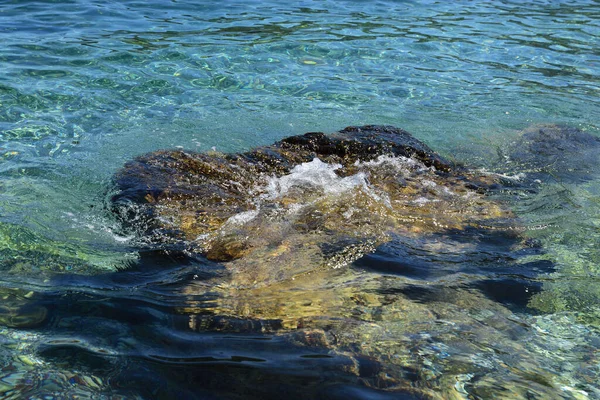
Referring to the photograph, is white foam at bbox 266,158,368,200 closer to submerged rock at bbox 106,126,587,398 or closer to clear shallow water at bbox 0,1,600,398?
submerged rock at bbox 106,126,587,398

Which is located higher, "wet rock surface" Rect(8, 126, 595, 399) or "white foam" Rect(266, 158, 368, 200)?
"white foam" Rect(266, 158, 368, 200)

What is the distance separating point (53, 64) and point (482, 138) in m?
6.05

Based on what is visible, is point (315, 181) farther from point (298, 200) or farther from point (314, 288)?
point (314, 288)

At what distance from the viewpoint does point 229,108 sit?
25.0 ft

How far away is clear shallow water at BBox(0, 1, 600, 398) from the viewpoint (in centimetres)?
334

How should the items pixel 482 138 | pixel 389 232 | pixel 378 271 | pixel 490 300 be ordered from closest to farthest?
pixel 490 300 → pixel 378 271 → pixel 389 232 → pixel 482 138

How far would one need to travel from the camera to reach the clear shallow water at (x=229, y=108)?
3.34 meters

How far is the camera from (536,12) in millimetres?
13258

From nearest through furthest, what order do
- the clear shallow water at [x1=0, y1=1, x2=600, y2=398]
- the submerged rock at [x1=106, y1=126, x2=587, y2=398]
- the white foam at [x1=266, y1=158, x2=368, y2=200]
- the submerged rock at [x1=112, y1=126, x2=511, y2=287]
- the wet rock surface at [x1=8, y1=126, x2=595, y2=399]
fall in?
1. the wet rock surface at [x1=8, y1=126, x2=595, y2=399]
2. the submerged rock at [x1=106, y1=126, x2=587, y2=398]
3. the clear shallow water at [x1=0, y1=1, x2=600, y2=398]
4. the submerged rock at [x1=112, y1=126, x2=511, y2=287]
5. the white foam at [x1=266, y1=158, x2=368, y2=200]

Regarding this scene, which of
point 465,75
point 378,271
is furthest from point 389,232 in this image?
point 465,75

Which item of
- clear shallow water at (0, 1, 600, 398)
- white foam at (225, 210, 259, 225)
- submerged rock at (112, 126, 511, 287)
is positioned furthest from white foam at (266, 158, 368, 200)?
clear shallow water at (0, 1, 600, 398)

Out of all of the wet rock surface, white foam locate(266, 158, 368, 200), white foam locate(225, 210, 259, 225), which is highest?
white foam locate(266, 158, 368, 200)

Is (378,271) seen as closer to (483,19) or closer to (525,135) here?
(525,135)

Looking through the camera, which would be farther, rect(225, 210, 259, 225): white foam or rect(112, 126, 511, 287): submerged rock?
rect(225, 210, 259, 225): white foam
